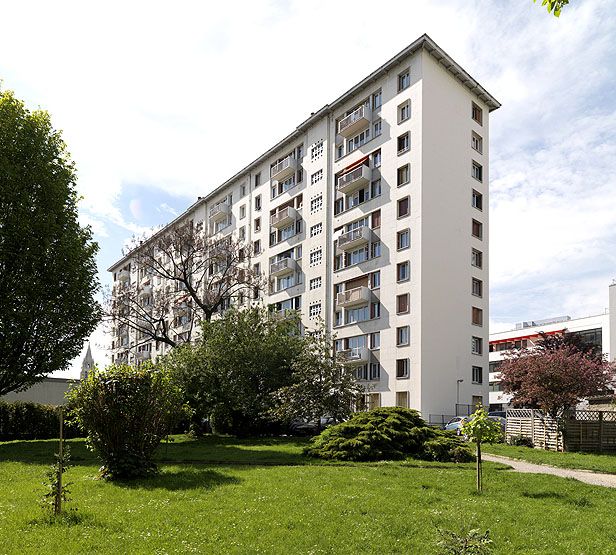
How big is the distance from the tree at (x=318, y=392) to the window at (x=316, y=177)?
83.7 feet

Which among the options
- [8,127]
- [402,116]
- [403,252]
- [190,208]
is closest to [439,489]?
[8,127]

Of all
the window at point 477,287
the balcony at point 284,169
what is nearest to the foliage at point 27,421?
the window at point 477,287

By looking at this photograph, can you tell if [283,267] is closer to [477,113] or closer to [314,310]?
[314,310]

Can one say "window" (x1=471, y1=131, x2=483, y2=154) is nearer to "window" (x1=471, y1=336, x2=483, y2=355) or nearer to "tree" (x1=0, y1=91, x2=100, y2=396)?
"window" (x1=471, y1=336, x2=483, y2=355)

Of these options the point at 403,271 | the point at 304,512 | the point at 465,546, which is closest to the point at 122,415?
the point at 304,512

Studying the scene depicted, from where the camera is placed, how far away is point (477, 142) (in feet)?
161

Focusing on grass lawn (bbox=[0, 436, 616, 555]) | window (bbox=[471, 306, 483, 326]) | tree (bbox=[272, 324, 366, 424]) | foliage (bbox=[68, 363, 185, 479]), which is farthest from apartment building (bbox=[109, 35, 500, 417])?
grass lawn (bbox=[0, 436, 616, 555])

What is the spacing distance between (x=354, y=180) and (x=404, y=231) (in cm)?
659

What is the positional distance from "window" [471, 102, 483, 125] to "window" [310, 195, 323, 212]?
541 inches

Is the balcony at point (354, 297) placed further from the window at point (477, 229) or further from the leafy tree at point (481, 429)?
the leafy tree at point (481, 429)

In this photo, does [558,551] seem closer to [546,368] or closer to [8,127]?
[546,368]

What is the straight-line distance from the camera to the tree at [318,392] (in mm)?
29109

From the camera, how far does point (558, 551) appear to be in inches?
345

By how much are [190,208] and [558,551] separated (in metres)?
69.2
